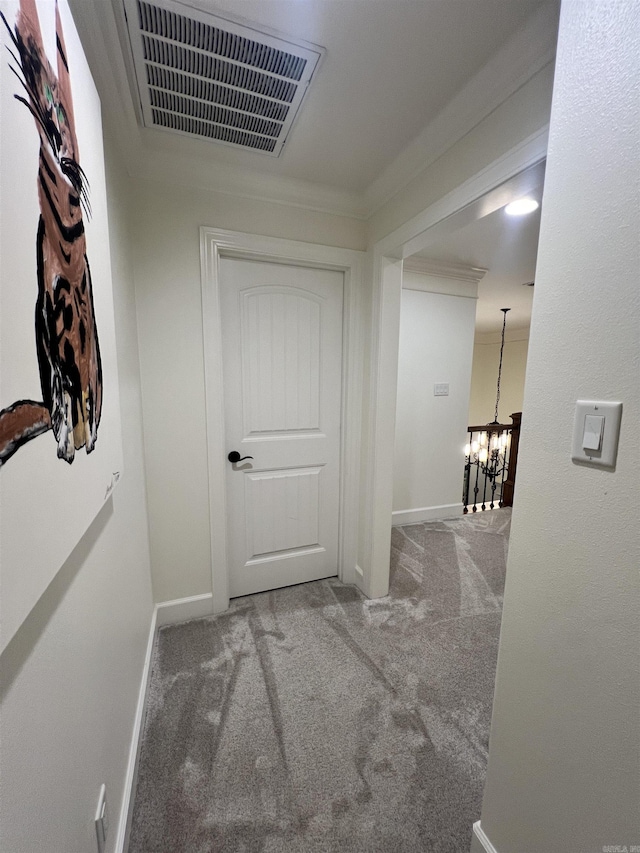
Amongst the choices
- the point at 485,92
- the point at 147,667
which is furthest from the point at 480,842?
the point at 485,92

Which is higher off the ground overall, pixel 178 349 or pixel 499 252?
pixel 499 252

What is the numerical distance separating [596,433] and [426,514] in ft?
9.59

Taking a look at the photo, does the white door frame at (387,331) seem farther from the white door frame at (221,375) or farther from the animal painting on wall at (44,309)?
the animal painting on wall at (44,309)

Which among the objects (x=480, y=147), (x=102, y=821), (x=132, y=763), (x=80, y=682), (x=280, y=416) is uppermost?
(x=480, y=147)

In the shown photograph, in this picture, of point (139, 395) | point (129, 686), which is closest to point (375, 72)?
point (139, 395)

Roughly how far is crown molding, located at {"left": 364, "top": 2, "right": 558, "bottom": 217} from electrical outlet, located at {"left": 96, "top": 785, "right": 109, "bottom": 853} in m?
2.34

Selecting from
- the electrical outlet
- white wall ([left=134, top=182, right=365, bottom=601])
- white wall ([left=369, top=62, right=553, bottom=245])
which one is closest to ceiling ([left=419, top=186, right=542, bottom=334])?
white wall ([left=369, top=62, right=553, bottom=245])

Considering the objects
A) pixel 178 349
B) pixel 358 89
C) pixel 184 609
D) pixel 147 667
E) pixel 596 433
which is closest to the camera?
pixel 596 433

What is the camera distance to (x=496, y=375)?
679 centimetres

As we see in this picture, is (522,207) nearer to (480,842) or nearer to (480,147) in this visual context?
(480,147)

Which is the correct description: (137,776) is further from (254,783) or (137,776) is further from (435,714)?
(435,714)

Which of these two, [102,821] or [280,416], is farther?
[280,416]

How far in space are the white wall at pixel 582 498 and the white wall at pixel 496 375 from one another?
5505 millimetres

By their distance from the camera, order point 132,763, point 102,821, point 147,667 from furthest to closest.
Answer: point 147,667, point 132,763, point 102,821
